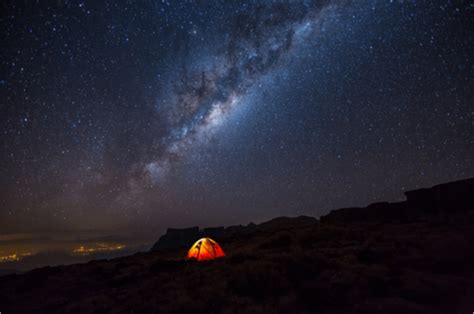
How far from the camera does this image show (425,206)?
3509cm

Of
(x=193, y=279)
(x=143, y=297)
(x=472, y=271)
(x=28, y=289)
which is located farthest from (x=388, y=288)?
(x=28, y=289)

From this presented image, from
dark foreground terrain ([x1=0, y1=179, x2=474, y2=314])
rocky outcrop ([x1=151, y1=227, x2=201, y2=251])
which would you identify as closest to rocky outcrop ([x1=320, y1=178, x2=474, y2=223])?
dark foreground terrain ([x1=0, y1=179, x2=474, y2=314])

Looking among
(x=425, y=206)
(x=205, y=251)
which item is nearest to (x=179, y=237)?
(x=425, y=206)

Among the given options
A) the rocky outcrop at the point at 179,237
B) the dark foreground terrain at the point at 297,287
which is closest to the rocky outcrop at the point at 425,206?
the dark foreground terrain at the point at 297,287

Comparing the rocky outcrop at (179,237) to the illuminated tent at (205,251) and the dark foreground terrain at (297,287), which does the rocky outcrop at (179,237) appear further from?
the dark foreground terrain at (297,287)

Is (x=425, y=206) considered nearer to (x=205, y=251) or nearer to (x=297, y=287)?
(x=205, y=251)

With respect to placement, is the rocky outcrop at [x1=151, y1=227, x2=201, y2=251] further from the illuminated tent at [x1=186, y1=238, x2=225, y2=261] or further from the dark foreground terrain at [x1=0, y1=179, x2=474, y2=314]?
the dark foreground terrain at [x1=0, y1=179, x2=474, y2=314]

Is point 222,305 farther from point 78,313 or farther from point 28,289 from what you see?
point 28,289

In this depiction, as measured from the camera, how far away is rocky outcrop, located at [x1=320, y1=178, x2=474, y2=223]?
1254 inches

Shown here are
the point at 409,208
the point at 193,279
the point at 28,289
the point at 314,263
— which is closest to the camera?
the point at 314,263

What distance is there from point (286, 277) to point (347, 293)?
7.49 feet

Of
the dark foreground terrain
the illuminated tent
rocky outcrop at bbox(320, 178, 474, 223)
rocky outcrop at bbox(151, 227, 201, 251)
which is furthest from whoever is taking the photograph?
rocky outcrop at bbox(151, 227, 201, 251)

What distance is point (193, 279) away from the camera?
11.4 metres

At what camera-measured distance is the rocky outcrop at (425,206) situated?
31844 millimetres
